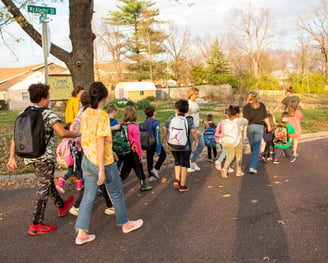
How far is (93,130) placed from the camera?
356cm

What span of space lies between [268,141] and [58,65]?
41.6 m

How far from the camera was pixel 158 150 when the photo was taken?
603cm

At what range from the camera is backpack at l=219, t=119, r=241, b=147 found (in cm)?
629

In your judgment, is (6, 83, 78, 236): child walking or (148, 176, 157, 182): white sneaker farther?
(148, 176, 157, 182): white sneaker

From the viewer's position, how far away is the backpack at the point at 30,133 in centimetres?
379

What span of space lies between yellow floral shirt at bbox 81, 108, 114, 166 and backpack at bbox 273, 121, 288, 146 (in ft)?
17.1

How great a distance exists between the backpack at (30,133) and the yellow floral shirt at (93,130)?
1.94 feet

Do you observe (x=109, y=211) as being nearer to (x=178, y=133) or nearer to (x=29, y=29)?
(x=178, y=133)

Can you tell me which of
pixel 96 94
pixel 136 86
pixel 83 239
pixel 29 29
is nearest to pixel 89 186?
pixel 83 239

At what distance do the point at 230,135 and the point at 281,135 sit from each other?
198 cm

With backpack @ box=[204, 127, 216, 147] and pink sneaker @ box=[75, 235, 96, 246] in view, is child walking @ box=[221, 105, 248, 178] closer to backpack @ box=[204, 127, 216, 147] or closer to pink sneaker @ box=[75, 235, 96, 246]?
backpack @ box=[204, 127, 216, 147]

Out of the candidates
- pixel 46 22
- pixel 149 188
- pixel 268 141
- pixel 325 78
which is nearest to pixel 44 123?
pixel 149 188

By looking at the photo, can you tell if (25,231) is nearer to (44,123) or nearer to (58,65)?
(44,123)

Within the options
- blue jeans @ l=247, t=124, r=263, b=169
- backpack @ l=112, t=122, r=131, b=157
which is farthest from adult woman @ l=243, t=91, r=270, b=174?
backpack @ l=112, t=122, r=131, b=157
